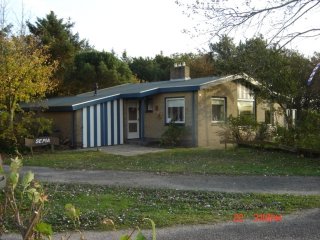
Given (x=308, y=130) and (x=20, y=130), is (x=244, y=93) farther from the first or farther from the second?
(x=20, y=130)

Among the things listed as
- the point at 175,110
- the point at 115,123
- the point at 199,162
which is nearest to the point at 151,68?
the point at 115,123

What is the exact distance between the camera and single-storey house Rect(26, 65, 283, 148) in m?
22.8

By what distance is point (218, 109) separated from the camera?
955 inches

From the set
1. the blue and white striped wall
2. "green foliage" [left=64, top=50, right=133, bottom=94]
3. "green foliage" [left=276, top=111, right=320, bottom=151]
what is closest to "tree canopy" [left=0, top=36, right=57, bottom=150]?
the blue and white striped wall

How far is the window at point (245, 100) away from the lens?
25312mm

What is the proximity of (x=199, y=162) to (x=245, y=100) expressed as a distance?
34.2 ft

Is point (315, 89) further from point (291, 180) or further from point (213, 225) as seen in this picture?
point (213, 225)

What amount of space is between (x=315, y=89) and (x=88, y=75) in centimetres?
2252

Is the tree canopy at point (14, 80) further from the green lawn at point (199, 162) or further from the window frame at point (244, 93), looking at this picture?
the window frame at point (244, 93)

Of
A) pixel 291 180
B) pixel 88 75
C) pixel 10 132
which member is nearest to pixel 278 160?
pixel 291 180

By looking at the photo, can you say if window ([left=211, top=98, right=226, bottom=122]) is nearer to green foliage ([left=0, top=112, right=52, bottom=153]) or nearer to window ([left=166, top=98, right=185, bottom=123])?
window ([left=166, top=98, right=185, bottom=123])

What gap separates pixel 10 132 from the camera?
20562mm

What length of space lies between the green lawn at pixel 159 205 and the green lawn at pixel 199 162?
3.65m

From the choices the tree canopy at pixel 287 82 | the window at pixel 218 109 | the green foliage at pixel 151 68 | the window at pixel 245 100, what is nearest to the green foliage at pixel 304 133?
the tree canopy at pixel 287 82
